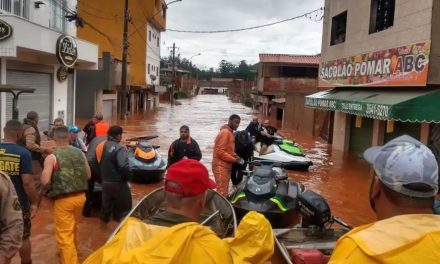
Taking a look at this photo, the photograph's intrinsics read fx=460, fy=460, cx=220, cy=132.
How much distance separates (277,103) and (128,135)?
1865 cm

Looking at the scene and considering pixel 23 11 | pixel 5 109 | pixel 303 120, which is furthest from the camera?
pixel 303 120

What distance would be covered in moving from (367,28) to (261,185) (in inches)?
434

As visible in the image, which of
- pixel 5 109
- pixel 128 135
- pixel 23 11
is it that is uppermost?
pixel 23 11

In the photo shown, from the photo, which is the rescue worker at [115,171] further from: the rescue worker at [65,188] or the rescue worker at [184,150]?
the rescue worker at [184,150]

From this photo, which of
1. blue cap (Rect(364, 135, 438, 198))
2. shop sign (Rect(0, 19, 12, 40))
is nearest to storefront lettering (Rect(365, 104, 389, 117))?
shop sign (Rect(0, 19, 12, 40))

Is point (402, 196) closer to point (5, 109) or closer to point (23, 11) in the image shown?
point (5, 109)

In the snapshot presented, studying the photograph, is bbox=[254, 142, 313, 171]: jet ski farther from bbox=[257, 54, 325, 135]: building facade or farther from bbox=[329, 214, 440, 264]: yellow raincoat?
bbox=[257, 54, 325, 135]: building facade

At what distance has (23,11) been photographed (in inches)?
585

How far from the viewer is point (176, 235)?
213 cm

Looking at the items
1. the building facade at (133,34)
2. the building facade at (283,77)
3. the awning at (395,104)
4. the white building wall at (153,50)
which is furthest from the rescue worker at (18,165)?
the white building wall at (153,50)

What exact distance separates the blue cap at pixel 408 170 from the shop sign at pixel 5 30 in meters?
12.2

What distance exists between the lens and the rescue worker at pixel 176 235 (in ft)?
6.91

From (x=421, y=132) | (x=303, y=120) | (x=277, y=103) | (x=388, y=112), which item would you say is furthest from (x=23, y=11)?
(x=277, y=103)

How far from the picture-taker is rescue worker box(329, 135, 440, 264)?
175 centimetres
